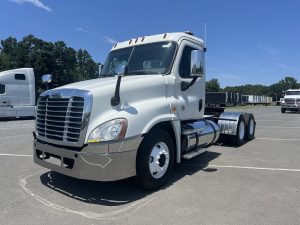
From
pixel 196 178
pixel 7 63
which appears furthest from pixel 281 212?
pixel 7 63

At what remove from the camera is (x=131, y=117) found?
5164 millimetres

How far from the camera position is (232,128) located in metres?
10.2

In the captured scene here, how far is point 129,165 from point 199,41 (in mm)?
3871

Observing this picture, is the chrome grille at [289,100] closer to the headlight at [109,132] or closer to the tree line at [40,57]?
the tree line at [40,57]

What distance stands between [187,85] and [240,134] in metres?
4.58

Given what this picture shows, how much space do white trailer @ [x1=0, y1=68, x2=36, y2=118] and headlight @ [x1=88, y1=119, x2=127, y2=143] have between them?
745 inches

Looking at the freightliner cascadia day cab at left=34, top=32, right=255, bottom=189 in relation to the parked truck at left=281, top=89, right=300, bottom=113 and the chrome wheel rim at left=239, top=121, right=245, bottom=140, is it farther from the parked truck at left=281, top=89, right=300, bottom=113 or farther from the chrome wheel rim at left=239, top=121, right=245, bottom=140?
the parked truck at left=281, top=89, right=300, bottom=113

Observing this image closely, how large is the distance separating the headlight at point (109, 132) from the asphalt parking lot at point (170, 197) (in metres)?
1.01

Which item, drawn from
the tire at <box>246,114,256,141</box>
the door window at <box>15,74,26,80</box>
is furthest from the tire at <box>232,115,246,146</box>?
the door window at <box>15,74,26,80</box>

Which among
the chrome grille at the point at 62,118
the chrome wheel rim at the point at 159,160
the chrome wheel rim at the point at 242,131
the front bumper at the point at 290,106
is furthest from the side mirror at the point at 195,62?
the front bumper at the point at 290,106

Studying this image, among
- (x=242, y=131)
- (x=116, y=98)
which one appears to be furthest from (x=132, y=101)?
(x=242, y=131)

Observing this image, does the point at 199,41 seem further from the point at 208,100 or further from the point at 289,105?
the point at 289,105

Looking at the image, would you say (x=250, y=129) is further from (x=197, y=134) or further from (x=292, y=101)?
(x=292, y=101)

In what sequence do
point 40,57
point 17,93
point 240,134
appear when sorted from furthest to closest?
point 40,57 < point 17,93 < point 240,134
